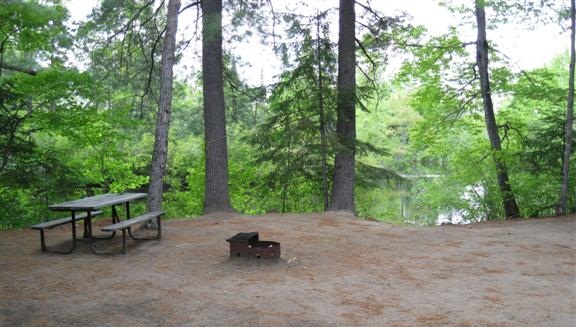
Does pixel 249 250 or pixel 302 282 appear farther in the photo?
pixel 249 250

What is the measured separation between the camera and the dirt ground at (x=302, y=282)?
3.83 meters

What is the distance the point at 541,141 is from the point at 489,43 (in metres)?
3.72

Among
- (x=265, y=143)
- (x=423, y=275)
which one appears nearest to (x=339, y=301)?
(x=423, y=275)

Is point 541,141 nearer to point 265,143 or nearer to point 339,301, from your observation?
point 265,143

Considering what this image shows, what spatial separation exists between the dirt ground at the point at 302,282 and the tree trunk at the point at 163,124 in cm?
81

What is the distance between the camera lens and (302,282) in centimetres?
496

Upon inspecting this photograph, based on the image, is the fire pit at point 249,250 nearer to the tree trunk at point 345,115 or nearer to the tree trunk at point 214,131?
the tree trunk at point 214,131

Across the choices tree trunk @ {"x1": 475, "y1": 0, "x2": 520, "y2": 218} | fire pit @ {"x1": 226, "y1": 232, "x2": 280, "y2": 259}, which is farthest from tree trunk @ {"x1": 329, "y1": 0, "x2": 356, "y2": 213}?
fire pit @ {"x1": 226, "y1": 232, "x2": 280, "y2": 259}

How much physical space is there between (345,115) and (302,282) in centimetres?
651

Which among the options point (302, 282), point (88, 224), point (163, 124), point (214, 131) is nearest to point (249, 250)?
point (302, 282)

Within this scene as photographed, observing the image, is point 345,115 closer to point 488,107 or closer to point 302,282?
point 488,107

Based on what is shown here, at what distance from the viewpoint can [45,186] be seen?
32.5 feet

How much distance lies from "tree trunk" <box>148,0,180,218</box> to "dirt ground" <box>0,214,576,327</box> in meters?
0.81

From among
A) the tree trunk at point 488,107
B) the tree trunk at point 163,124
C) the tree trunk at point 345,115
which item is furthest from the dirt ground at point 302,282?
the tree trunk at point 488,107
